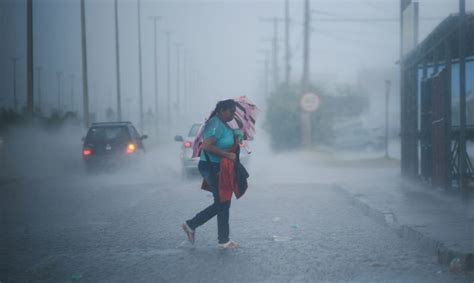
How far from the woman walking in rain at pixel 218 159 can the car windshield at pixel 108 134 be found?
15287mm

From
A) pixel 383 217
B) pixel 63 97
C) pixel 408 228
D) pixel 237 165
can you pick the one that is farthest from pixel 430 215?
pixel 63 97

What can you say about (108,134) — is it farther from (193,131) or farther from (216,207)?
(216,207)

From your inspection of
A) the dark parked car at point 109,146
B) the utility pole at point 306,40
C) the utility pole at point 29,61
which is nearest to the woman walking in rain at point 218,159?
the dark parked car at point 109,146

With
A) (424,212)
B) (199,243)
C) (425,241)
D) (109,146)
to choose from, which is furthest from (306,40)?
(425,241)

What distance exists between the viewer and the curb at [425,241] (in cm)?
668

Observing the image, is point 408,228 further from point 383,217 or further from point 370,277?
point 370,277


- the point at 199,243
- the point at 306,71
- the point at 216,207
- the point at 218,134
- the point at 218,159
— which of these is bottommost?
the point at 199,243

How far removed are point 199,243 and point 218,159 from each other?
4.10ft

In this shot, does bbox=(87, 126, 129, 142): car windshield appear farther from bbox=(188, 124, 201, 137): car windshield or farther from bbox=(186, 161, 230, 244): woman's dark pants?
bbox=(186, 161, 230, 244): woman's dark pants

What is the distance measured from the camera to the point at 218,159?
25.9 feet

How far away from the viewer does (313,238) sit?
8.77 meters

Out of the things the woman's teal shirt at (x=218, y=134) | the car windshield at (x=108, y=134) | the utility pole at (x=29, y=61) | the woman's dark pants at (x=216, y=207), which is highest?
the utility pole at (x=29, y=61)

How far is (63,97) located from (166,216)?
12135 centimetres

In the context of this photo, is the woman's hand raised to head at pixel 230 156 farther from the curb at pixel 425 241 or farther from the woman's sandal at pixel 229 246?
the curb at pixel 425 241
